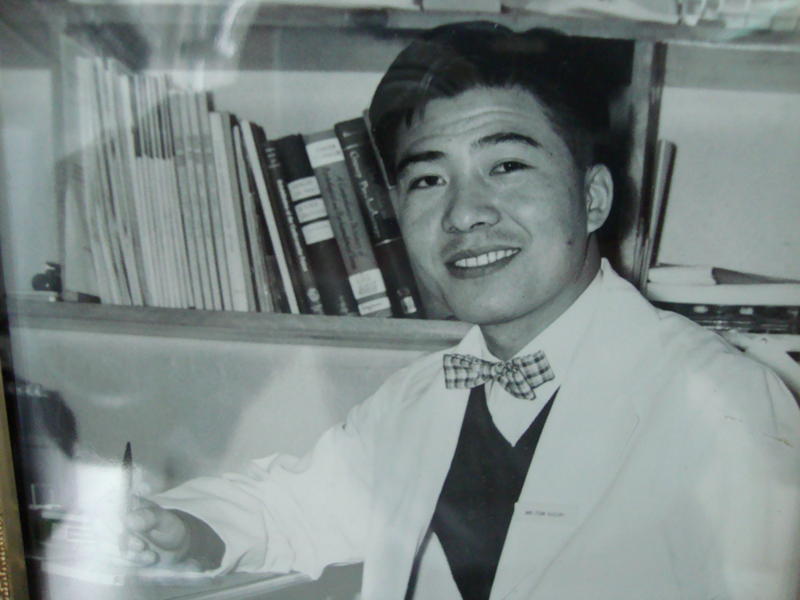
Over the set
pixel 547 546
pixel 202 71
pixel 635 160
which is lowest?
pixel 547 546

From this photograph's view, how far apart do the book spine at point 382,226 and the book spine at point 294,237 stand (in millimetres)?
86

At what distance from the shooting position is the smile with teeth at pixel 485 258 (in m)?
0.82

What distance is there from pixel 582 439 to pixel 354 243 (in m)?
0.36

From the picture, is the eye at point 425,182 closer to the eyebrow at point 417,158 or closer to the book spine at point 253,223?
the eyebrow at point 417,158

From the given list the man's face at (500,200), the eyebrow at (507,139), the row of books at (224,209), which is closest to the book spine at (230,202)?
the row of books at (224,209)

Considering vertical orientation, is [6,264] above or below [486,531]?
above

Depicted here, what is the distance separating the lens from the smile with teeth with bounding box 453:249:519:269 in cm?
82

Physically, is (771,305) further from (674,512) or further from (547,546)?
(547,546)

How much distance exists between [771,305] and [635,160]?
0.24 meters

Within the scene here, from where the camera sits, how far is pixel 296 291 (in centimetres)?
88

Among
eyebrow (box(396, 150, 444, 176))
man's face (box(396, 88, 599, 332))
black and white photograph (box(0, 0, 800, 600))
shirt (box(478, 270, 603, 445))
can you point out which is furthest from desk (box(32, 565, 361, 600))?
eyebrow (box(396, 150, 444, 176))

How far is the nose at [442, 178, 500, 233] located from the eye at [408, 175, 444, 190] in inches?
0.7

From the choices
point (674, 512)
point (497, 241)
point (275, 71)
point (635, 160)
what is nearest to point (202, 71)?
point (275, 71)

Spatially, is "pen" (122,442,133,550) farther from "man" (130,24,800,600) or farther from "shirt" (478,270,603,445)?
"shirt" (478,270,603,445)
